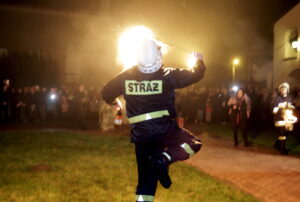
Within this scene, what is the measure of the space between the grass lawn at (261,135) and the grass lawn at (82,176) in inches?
169

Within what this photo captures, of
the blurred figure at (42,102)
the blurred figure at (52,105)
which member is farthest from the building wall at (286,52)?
the blurred figure at (42,102)

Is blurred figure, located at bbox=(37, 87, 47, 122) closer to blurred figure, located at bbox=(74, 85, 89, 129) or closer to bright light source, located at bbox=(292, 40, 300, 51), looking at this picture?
blurred figure, located at bbox=(74, 85, 89, 129)

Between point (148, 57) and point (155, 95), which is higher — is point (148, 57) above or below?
above

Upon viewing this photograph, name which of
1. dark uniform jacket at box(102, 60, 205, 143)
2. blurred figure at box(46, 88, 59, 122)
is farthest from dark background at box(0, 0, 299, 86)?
dark uniform jacket at box(102, 60, 205, 143)

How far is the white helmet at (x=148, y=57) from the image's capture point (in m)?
3.99

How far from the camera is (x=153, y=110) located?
4.05 m

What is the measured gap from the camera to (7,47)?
77.1 ft

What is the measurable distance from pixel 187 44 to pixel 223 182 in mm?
19378

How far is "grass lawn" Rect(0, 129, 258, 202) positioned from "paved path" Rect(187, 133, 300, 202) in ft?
1.48

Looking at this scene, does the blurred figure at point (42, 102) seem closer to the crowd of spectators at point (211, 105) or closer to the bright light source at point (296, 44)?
the crowd of spectators at point (211, 105)

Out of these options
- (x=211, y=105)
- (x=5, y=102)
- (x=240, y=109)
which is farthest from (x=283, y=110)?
(x=5, y=102)

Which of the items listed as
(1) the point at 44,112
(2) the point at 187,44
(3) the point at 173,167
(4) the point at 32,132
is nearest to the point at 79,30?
(2) the point at 187,44

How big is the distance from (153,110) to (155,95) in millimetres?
162

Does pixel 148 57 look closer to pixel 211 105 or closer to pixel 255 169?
pixel 255 169
